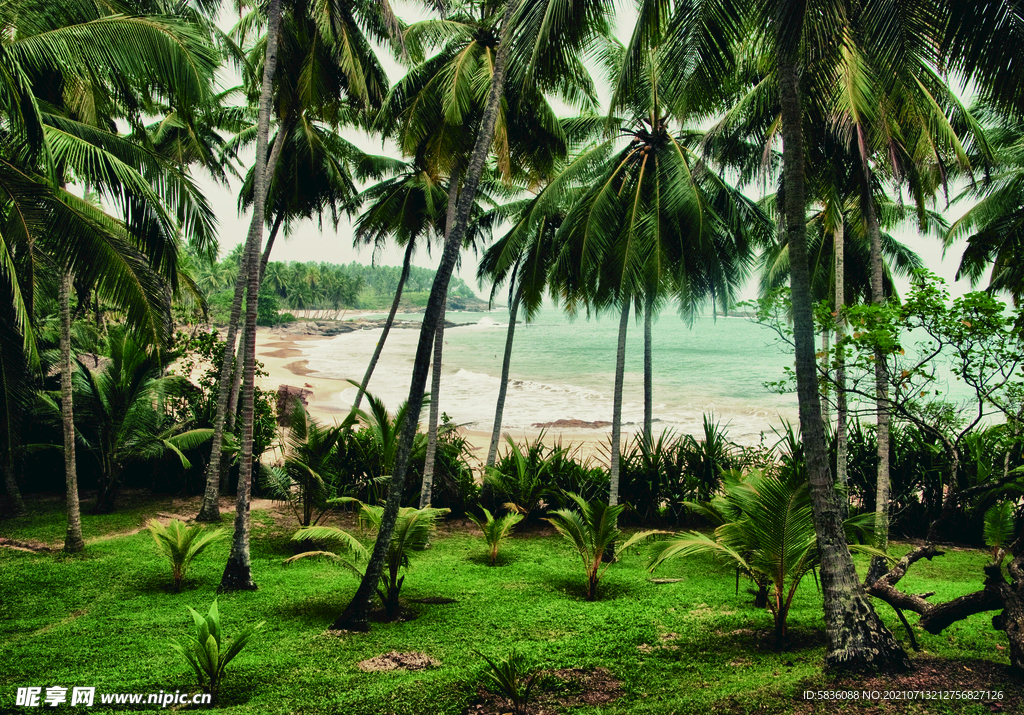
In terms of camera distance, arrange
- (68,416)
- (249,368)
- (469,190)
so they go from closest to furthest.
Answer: (469,190) → (249,368) → (68,416)

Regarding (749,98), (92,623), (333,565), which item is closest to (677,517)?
(333,565)

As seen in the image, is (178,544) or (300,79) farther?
(300,79)

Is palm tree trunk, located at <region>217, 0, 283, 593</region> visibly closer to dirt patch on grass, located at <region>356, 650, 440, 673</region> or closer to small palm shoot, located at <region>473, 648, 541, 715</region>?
dirt patch on grass, located at <region>356, 650, 440, 673</region>

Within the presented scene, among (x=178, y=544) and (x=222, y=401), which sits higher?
(x=222, y=401)

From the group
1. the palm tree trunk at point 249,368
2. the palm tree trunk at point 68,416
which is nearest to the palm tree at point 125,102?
the palm tree trunk at point 249,368

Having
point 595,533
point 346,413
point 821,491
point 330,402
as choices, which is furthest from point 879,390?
point 330,402

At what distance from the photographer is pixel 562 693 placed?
4.13 m

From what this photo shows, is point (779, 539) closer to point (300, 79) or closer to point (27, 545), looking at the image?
point (300, 79)

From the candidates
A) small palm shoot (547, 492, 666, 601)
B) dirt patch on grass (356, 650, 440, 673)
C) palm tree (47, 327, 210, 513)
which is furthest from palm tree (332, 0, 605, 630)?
palm tree (47, 327, 210, 513)

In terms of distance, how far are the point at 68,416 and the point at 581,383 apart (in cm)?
3496

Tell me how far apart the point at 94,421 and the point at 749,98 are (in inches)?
415

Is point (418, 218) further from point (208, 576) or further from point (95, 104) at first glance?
point (208, 576)

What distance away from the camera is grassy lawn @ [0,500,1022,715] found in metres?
3.92

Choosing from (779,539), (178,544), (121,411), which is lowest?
(178,544)
